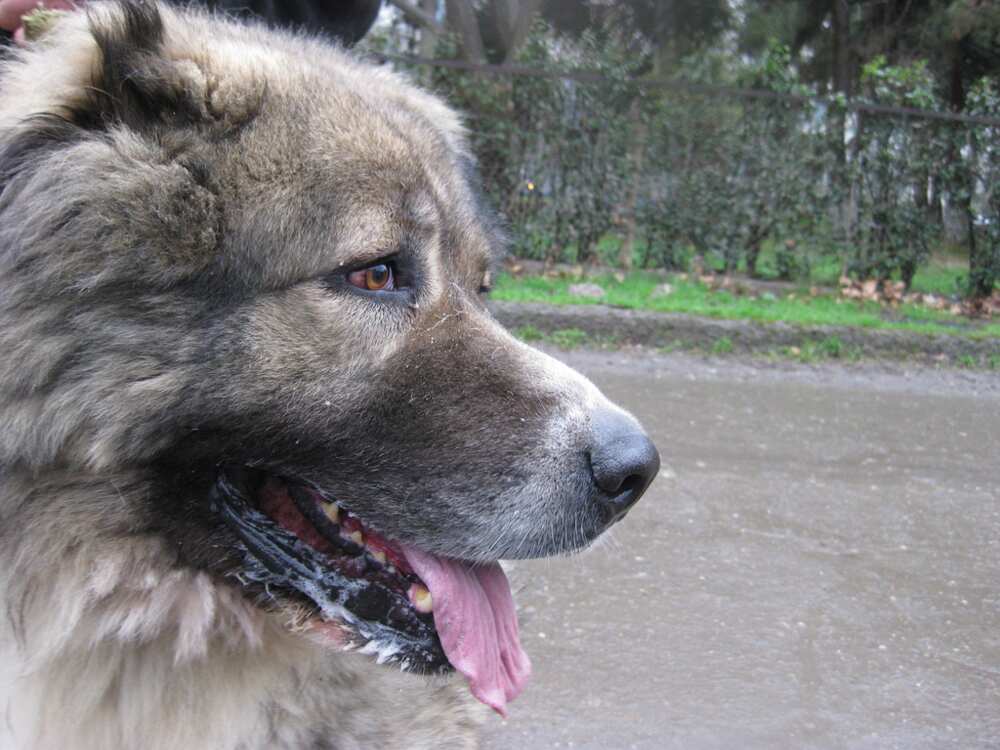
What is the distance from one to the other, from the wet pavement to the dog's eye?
1.26 metres

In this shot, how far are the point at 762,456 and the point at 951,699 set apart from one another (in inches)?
93.3

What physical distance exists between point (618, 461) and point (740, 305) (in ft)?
23.2

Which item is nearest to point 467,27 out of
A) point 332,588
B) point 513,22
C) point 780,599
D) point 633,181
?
point 513,22

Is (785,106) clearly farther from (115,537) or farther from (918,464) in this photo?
(115,537)

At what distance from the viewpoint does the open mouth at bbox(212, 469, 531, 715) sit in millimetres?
1852

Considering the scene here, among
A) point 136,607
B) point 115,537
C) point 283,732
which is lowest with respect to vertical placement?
point 283,732

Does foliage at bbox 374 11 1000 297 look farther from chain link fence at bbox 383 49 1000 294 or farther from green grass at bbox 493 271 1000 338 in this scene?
green grass at bbox 493 271 1000 338

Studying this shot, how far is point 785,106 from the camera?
9.41 meters

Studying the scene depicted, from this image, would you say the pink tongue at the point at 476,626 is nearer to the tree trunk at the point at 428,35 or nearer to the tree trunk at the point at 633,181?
the tree trunk at the point at 633,181

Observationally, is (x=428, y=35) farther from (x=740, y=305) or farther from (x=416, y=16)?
(x=740, y=305)

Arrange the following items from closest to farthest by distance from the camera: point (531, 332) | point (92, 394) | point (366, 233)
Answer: point (92, 394) → point (366, 233) → point (531, 332)

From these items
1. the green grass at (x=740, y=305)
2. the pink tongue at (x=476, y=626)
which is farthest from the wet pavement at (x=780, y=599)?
the green grass at (x=740, y=305)

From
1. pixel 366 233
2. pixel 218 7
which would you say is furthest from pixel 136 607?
pixel 218 7

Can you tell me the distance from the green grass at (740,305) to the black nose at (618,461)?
569cm
